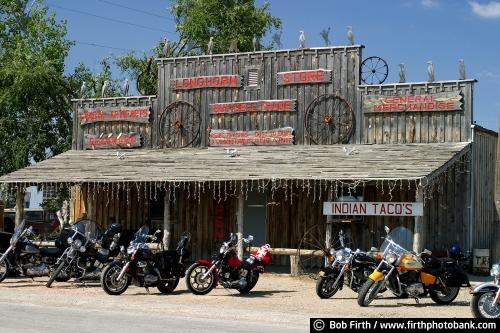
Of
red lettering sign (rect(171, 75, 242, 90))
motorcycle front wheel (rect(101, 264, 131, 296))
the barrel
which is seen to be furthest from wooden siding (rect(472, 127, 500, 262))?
motorcycle front wheel (rect(101, 264, 131, 296))

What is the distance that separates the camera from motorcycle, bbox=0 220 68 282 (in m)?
18.2

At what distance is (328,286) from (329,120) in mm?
7674

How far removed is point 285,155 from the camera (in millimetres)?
22094

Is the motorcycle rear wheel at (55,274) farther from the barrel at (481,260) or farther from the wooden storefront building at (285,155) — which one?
the barrel at (481,260)

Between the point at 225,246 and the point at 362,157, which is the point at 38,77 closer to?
the point at 362,157

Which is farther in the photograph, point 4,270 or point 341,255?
point 4,270

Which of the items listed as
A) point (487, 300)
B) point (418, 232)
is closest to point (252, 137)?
point (418, 232)

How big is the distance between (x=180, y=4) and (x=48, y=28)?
7663 millimetres

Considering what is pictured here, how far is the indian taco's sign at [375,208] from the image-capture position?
61.6ft

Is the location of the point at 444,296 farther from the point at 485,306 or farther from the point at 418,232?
the point at 418,232

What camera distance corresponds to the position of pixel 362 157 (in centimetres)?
2080

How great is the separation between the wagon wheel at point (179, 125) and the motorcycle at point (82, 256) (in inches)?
289

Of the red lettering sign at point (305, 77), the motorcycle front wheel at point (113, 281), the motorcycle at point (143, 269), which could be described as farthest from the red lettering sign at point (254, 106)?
the motorcycle front wheel at point (113, 281)

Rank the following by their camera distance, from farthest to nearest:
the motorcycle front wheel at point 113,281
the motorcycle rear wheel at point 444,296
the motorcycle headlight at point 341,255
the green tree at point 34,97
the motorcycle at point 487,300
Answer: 1. the green tree at point 34,97
2. the motorcycle front wheel at point 113,281
3. the motorcycle headlight at point 341,255
4. the motorcycle rear wheel at point 444,296
5. the motorcycle at point 487,300
